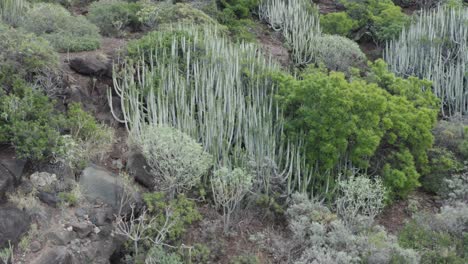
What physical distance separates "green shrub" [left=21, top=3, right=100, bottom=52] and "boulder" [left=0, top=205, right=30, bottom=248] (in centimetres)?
466

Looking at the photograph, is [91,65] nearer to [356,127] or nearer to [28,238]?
[28,238]

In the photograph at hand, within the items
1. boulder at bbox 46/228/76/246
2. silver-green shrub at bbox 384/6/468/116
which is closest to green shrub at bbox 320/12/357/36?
silver-green shrub at bbox 384/6/468/116

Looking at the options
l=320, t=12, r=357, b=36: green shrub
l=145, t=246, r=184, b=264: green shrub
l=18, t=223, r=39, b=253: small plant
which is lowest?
l=145, t=246, r=184, b=264: green shrub

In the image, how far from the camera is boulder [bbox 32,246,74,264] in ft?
23.6

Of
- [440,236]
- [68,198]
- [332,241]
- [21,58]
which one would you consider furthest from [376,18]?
[68,198]

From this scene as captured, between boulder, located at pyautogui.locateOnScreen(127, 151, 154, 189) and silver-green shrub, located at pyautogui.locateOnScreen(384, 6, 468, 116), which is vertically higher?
silver-green shrub, located at pyautogui.locateOnScreen(384, 6, 468, 116)

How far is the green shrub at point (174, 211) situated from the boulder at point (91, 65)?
3.36m

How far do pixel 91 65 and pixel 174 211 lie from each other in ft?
12.7

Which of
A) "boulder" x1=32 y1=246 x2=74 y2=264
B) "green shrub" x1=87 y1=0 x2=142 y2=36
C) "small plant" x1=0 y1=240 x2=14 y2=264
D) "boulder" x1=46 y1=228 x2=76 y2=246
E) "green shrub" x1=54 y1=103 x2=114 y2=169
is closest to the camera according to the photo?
"small plant" x1=0 y1=240 x2=14 y2=264

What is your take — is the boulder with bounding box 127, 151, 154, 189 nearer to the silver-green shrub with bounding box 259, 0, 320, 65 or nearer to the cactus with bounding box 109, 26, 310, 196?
the cactus with bounding box 109, 26, 310, 196

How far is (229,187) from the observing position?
29.5 feet

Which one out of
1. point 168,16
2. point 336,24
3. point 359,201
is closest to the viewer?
point 359,201

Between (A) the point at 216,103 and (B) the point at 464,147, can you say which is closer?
(A) the point at 216,103

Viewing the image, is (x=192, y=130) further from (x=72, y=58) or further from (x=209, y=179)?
(x=72, y=58)
